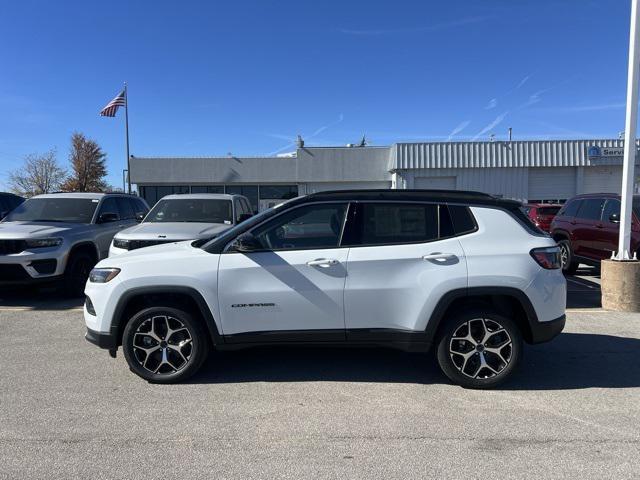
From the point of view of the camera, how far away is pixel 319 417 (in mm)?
3855

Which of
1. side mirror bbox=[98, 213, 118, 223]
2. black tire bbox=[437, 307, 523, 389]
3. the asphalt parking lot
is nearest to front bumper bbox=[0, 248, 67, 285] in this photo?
side mirror bbox=[98, 213, 118, 223]

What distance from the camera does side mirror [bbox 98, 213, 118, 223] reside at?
30.9 ft

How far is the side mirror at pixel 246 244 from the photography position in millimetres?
4343

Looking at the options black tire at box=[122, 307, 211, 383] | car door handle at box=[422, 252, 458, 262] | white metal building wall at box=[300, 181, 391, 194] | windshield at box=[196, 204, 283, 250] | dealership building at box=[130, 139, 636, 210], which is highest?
dealership building at box=[130, 139, 636, 210]

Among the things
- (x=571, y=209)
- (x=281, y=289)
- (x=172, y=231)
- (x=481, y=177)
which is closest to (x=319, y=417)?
(x=281, y=289)

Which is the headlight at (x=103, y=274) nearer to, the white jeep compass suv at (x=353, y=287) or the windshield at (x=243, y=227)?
the white jeep compass suv at (x=353, y=287)

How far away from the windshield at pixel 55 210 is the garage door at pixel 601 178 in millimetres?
27657

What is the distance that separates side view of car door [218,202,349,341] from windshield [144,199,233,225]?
15.5 feet

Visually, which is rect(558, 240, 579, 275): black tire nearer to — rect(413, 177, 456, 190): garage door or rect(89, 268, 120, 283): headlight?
rect(89, 268, 120, 283): headlight

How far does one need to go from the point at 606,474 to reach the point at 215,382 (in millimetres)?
3138

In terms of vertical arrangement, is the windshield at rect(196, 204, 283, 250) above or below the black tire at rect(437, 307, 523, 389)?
above

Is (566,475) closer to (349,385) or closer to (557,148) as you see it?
(349,385)

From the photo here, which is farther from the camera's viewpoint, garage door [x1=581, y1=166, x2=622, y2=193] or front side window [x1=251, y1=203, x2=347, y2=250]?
garage door [x1=581, y1=166, x2=622, y2=193]

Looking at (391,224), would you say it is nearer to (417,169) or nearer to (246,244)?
(246,244)
